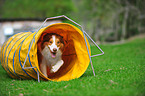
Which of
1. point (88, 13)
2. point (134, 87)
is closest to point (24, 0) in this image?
point (88, 13)

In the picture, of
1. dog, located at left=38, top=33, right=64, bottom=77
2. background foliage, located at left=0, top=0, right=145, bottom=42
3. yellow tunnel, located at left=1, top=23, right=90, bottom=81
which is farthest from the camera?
background foliage, located at left=0, top=0, right=145, bottom=42

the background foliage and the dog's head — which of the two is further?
the background foliage

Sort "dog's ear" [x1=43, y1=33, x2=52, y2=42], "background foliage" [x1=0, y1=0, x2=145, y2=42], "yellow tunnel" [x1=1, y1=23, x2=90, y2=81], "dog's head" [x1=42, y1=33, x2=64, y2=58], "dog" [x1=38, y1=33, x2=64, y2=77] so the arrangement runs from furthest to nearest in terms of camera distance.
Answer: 1. "background foliage" [x1=0, y1=0, x2=145, y2=42]
2. "dog's ear" [x1=43, y1=33, x2=52, y2=42]
3. "dog" [x1=38, y1=33, x2=64, y2=77]
4. "dog's head" [x1=42, y1=33, x2=64, y2=58]
5. "yellow tunnel" [x1=1, y1=23, x2=90, y2=81]

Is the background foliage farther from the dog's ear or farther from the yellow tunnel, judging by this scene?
the dog's ear

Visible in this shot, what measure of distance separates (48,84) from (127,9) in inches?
752

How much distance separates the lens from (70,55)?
643 centimetres

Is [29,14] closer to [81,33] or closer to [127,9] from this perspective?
[127,9]

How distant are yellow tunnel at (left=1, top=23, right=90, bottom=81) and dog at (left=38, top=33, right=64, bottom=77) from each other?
296mm

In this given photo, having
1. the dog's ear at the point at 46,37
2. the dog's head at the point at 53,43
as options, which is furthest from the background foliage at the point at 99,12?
the dog's head at the point at 53,43

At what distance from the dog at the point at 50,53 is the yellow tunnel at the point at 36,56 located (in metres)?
0.30

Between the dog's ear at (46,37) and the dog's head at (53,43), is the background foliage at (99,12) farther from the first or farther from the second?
the dog's head at (53,43)

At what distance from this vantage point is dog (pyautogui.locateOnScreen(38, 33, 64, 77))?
5.45 m

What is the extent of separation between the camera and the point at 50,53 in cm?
561

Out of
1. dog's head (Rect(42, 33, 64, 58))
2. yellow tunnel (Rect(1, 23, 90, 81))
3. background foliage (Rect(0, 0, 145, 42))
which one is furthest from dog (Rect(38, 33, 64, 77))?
background foliage (Rect(0, 0, 145, 42))
